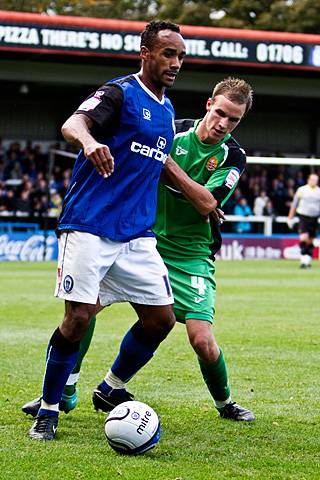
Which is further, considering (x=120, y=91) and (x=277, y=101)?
(x=277, y=101)

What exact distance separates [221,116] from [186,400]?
6.56ft

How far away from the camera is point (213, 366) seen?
6199 mm

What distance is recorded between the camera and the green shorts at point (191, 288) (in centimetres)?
628

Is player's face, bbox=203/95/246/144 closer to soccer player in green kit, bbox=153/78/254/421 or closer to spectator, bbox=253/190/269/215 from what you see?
soccer player in green kit, bbox=153/78/254/421

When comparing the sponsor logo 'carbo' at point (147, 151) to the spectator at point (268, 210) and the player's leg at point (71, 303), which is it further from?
the spectator at point (268, 210)

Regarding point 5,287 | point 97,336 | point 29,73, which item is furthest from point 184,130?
point 29,73

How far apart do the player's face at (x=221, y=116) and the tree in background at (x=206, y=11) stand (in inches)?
1553

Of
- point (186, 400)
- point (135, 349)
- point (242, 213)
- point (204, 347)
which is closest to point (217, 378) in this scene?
point (204, 347)

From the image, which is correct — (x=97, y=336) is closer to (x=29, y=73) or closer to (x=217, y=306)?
(x=217, y=306)

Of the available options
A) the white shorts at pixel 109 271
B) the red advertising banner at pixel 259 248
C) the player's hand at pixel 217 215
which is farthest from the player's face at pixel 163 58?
the red advertising banner at pixel 259 248

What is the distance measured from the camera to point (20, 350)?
9.20 metres

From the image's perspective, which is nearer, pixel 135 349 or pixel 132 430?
pixel 132 430

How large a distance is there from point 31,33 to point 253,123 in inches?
419

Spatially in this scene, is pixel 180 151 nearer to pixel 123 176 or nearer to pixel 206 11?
pixel 123 176
